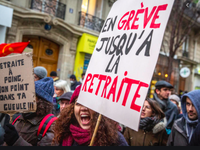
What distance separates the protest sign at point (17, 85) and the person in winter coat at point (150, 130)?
5.00 ft

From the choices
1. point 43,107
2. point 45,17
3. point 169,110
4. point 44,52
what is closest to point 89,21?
point 45,17

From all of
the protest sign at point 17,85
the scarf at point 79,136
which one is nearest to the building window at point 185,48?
the scarf at point 79,136

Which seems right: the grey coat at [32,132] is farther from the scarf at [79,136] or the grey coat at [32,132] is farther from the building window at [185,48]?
the building window at [185,48]

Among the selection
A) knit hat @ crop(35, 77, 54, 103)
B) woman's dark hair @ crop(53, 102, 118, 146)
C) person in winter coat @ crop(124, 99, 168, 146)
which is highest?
knit hat @ crop(35, 77, 54, 103)

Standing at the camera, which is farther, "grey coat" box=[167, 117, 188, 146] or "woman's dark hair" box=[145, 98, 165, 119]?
"woman's dark hair" box=[145, 98, 165, 119]

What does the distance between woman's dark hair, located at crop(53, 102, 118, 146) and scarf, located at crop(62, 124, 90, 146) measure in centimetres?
5

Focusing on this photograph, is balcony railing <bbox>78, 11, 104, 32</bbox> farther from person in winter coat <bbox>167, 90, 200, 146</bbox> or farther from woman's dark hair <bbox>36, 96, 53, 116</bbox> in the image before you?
person in winter coat <bbox>167, 90, 200, 146</bbox>

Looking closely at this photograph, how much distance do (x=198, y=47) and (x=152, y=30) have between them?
19344mm

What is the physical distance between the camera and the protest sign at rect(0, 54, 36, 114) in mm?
1594

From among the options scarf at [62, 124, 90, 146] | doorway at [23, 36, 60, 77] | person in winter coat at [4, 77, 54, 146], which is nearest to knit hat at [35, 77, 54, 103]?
person in winter coat at [4, 77, 54, 146]

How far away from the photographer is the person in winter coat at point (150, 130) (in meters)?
2.35

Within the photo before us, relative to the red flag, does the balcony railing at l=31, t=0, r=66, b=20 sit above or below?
above

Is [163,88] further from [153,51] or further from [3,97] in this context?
[3,97]

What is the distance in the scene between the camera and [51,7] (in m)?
8.39
